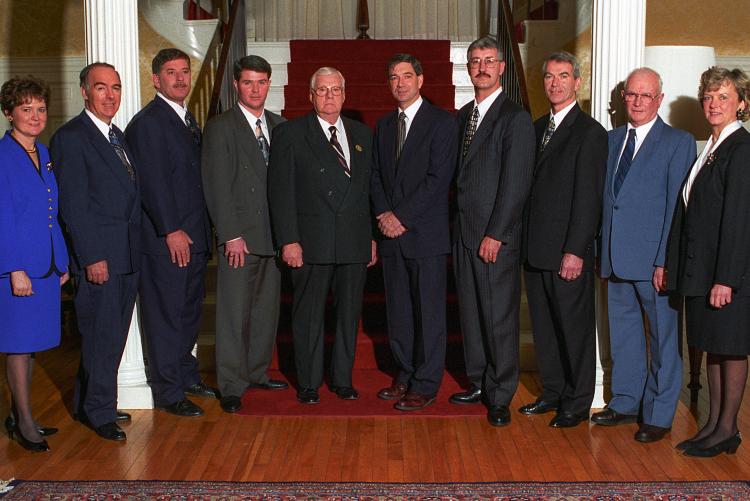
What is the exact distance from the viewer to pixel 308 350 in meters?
4.68

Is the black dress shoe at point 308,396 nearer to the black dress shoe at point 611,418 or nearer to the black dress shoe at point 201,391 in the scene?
the black dress shoe at point 201,391

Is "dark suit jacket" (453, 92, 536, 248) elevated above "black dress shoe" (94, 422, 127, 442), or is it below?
above

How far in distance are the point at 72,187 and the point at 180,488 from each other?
1.37 metres

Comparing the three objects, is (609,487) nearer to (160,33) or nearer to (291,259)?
(291,259)

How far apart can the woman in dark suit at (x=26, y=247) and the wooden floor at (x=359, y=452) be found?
0.99 feet

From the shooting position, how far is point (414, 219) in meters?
4.46

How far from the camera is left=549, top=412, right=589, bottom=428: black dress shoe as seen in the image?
4332mm

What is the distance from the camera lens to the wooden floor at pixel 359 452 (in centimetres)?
376

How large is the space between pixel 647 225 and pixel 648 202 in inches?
3.9

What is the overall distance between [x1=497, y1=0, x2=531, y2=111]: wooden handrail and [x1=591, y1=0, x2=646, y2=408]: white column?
84cm

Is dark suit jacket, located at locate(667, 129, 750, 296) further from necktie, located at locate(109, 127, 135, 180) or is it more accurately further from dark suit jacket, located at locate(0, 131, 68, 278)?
dark suit jacket, located at locate(0, 131, 68, 278)

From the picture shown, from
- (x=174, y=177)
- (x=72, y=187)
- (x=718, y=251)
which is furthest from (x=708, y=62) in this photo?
(x=72, y=187)

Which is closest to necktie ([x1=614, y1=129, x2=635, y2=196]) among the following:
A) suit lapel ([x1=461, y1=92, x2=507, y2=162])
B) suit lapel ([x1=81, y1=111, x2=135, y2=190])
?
suit lapel ([x1=461, y1=92, x2=507, y2=162])

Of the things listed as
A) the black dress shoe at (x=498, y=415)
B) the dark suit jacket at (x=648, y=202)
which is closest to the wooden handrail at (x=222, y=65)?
the black dress shoe at (x=498, y=415)
